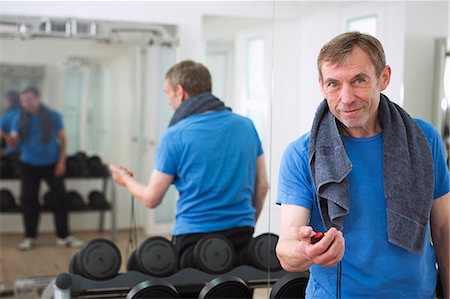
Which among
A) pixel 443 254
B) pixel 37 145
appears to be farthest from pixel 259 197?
pixel 37 145

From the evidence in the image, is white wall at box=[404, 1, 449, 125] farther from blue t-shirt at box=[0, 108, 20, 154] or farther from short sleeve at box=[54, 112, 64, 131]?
blue t-shirt at box=[0, 108, 20, 154]

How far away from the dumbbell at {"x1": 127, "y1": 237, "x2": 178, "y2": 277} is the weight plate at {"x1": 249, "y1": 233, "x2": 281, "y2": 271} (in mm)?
290

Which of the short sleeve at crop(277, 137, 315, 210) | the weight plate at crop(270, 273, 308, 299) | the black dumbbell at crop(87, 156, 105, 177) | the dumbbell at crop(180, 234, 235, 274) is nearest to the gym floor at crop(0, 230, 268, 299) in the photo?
the black dumbbell at crop(87, 156, 105, 177)

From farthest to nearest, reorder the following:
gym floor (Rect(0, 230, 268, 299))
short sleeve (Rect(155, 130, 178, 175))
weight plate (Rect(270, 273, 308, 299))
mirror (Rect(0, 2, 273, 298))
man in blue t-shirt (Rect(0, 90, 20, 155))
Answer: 1. man in blue t-shirt (Rect(0, 90, 20, 155))
2. gym floor (Rect(0, 230, 268, 299))
3. mirror (Rect(0, 2, 273, 298))
4. short sleeve (Rect(155, 130, 178, 175))
5. weight plate (Rect(270, 273, 308, 299))

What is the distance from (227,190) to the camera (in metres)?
2.27

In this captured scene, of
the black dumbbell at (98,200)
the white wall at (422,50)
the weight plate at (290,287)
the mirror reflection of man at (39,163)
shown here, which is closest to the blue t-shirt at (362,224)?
the weight plate at (290,287)

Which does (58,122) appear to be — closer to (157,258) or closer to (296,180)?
(157,258)

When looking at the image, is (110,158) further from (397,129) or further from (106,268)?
(397,129)

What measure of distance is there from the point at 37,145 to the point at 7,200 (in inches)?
14.7

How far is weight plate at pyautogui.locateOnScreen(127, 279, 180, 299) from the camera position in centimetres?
205

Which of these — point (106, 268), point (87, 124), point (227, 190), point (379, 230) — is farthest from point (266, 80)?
point (87, 124)

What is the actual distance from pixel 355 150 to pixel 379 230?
0.19 meters

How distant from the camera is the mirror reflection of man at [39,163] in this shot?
3.23 m

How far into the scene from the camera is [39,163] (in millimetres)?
3238
